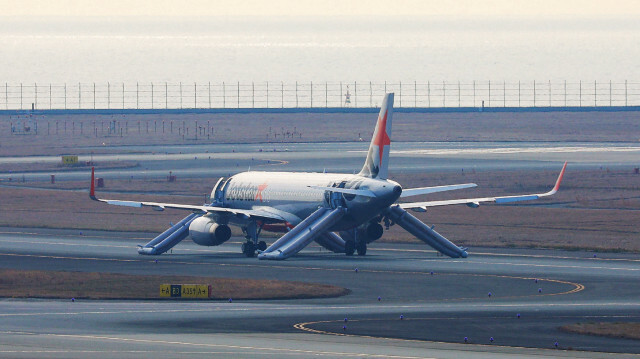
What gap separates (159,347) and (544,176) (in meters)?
109

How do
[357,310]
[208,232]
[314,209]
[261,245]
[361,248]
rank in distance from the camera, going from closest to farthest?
[357,310] → [314,209] → [361,248] → [208,232] → [261,245]

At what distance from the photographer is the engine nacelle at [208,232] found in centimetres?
8800

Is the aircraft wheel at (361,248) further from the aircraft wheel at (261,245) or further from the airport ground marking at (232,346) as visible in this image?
the airport ground marking at (232,346)

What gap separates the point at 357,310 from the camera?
2386 inches

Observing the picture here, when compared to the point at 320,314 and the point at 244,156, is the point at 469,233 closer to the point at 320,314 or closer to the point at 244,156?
the point at 320,314

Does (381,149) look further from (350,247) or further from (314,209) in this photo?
(350,247)

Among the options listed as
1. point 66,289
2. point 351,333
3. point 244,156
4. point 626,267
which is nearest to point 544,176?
point 244,156

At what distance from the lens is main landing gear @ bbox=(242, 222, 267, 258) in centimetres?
8775

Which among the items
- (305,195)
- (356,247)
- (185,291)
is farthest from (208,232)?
(185,291)

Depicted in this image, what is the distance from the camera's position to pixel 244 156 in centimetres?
19488

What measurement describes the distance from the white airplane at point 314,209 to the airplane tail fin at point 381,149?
64 millimetres

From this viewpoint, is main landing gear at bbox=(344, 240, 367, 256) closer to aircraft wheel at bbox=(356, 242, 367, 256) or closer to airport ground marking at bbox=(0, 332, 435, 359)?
aircraft wheel at bbox=(356, 242, 367, 256)

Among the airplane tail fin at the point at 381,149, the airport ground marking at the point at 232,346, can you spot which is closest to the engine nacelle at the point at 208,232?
the airplane tail fin at the point at 381,149

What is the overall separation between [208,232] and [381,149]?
13.3 meters
